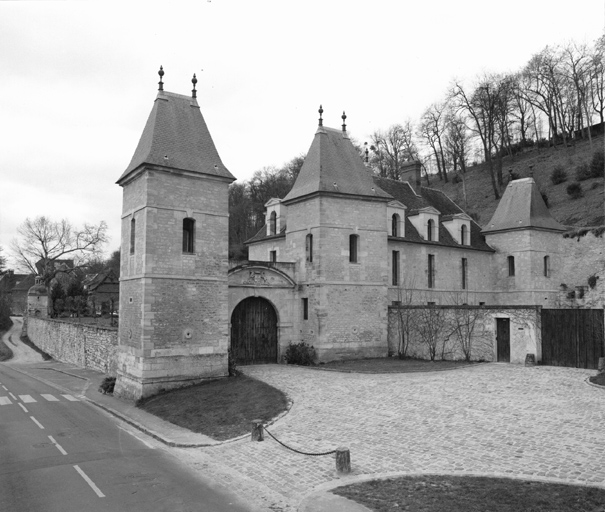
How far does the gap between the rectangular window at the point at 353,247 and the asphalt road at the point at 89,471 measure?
12.4m

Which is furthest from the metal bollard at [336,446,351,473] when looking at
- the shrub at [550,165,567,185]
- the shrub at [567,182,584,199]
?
the shrub at [550,165,567,185]

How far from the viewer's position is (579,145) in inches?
1983

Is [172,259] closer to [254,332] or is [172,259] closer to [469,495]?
[254,332]

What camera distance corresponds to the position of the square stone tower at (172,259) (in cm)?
1889

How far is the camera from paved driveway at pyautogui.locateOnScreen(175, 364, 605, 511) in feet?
31.6

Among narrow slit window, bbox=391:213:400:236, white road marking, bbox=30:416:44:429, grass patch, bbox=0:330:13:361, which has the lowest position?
grass patch, bbox=0:330:13:361

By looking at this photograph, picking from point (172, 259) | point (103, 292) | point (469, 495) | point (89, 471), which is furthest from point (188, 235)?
point (103, 292)

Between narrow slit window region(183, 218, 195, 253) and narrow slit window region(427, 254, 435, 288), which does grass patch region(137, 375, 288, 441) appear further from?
narrow slit window region(427, 254, 435, 288)

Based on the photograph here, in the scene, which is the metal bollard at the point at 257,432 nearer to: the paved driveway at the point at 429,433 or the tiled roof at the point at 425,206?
the paved driveway at the point at 429,433

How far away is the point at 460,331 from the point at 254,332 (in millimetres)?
8761

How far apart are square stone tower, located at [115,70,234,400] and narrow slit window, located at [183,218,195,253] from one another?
4cm

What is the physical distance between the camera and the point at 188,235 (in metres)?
20.2

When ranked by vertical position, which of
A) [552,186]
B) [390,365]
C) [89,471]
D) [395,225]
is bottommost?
[89,471]

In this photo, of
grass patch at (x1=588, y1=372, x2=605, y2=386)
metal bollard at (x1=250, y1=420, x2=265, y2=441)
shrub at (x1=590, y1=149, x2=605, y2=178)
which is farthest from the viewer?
shrub at (x1=590, y1=149, x2=605, y2=178)
